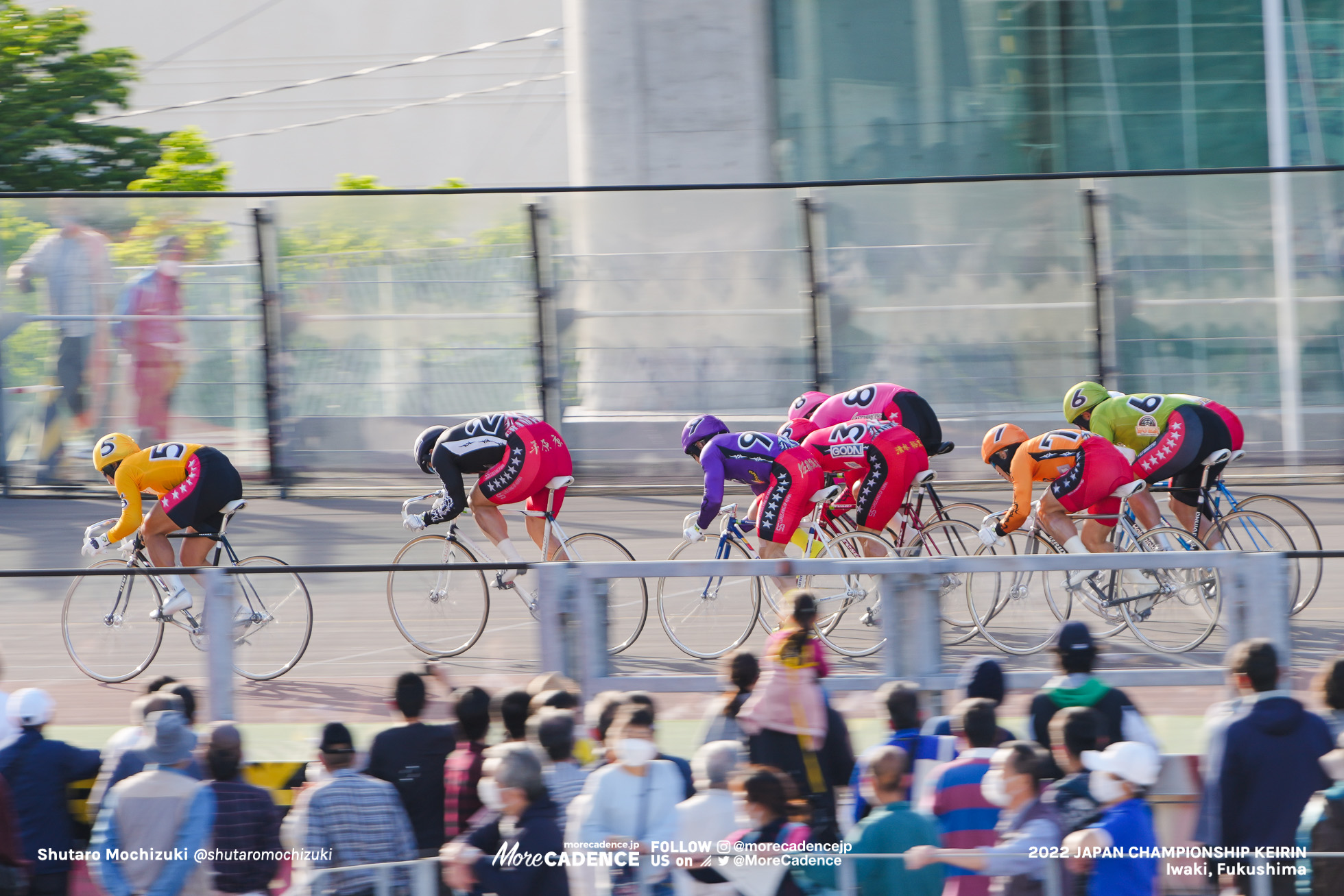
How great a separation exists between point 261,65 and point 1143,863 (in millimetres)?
30184

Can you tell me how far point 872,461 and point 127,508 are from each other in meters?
4.56

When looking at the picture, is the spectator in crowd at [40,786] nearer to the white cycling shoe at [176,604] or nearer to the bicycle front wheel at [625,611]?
the white cycling shoe at [176,604]

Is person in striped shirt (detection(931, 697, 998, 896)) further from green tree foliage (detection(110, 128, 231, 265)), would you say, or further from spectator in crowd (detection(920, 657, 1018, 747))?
green tree foliage (detection(110, 128, 231, 265))

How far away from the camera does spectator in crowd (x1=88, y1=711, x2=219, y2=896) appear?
4.73 m

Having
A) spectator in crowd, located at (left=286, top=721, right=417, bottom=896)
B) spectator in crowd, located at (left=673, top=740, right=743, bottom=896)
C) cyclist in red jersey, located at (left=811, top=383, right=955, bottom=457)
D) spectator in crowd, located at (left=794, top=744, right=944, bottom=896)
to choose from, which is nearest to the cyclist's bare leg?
cyclist in red jersey, located at (left=811, top=383, right=955, bottom=457)

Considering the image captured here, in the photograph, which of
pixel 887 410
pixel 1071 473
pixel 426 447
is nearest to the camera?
pixel 1071 473

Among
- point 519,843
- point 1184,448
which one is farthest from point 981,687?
point 1184,448

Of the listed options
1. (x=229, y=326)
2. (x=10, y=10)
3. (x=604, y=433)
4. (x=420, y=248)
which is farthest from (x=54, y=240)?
(x=10, y=10)

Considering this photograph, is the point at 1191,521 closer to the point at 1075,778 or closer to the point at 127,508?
the point at 1075,778

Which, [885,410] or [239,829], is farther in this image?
[885,410]

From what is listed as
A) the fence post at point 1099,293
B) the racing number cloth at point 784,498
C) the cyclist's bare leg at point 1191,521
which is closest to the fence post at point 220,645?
the racing number cloth at point 784,498

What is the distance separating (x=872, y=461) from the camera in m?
9.53

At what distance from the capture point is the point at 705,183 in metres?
14.1

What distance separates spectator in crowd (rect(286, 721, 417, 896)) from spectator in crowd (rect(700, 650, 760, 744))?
114cm
